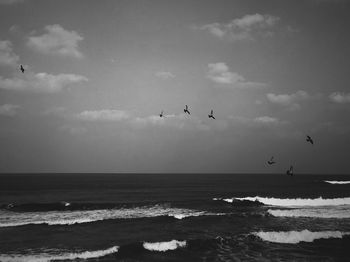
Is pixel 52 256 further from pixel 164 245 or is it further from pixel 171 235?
pixel 171 235

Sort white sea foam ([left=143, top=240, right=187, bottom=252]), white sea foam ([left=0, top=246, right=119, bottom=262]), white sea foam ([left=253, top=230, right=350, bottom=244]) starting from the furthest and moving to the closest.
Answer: white sea foam ([left=253, top=230, right=350, bottom=244])
white sea foam ([left=143, top=240, right=187, bottom=252])
white sea foam ([left=0, top=246, right=119, bottom=262])

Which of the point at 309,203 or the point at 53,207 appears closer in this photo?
the point at 53,207

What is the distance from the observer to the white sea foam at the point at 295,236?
24969 mm

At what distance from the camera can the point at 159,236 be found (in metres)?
26.2

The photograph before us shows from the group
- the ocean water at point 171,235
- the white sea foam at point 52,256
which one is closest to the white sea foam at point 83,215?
the ocean water at point 171,235

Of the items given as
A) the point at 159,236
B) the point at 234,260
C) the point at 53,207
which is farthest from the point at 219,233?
the point at 53,207

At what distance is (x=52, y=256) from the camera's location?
67.2ft

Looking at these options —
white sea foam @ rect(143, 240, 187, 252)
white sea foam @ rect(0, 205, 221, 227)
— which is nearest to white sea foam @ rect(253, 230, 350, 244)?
white sea foam @ rect(143, 240, 187, 252)

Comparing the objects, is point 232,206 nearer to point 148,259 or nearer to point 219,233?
point 219,233

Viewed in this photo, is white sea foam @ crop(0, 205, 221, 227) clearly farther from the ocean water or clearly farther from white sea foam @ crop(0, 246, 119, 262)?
white sea foam @ crop(0, 246, 119, 262)

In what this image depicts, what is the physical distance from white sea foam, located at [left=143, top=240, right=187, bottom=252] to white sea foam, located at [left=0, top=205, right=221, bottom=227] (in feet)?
36.2

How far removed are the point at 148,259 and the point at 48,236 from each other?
10443mm

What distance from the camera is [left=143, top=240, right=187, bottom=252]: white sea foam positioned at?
22.5 metres

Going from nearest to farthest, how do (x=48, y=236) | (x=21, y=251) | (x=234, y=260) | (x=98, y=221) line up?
(x=234, y=260), (x=21, y=251), (x=48, y=236), (x=98, y=221)
